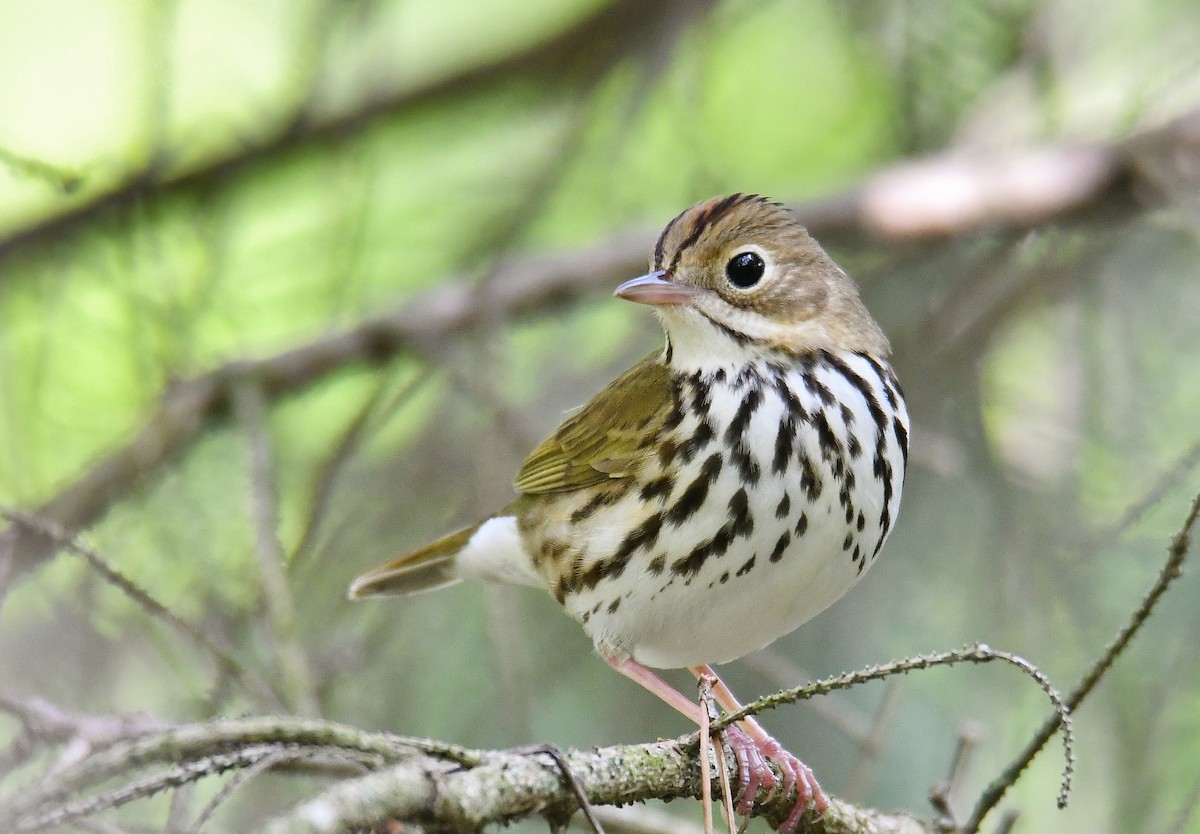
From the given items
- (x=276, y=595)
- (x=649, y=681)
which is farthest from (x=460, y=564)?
(x=276, y=595)

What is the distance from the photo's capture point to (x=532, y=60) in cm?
524

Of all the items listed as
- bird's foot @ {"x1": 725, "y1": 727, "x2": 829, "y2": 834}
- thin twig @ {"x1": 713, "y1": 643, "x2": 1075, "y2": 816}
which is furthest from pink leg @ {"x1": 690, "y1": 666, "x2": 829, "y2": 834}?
thin twig @ {"x1": 713, "y1": 643, "x2": 1075, "y2": 816}

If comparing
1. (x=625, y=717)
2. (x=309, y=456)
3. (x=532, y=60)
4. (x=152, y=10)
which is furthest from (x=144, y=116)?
(x=625, y=717)

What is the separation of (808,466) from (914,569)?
1.25 metres

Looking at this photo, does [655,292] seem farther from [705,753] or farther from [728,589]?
[705,753]

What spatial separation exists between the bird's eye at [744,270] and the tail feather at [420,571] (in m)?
1.07

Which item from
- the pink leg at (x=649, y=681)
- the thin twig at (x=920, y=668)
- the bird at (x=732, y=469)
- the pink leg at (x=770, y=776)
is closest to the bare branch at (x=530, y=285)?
the bird at (x=732, y=469)

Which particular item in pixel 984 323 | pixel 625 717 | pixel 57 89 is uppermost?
pixel 57 89

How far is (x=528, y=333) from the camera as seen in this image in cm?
507

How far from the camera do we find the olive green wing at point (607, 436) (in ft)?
10.4

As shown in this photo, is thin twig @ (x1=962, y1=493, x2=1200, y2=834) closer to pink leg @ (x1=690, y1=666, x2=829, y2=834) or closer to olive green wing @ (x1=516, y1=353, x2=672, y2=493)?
pink leg @ (x1=690, y1=666, x2=829, y2=834)

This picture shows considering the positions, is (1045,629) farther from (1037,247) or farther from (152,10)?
(152,10)

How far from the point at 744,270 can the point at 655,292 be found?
264 millimetres

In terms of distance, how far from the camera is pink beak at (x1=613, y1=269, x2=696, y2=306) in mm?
3016
